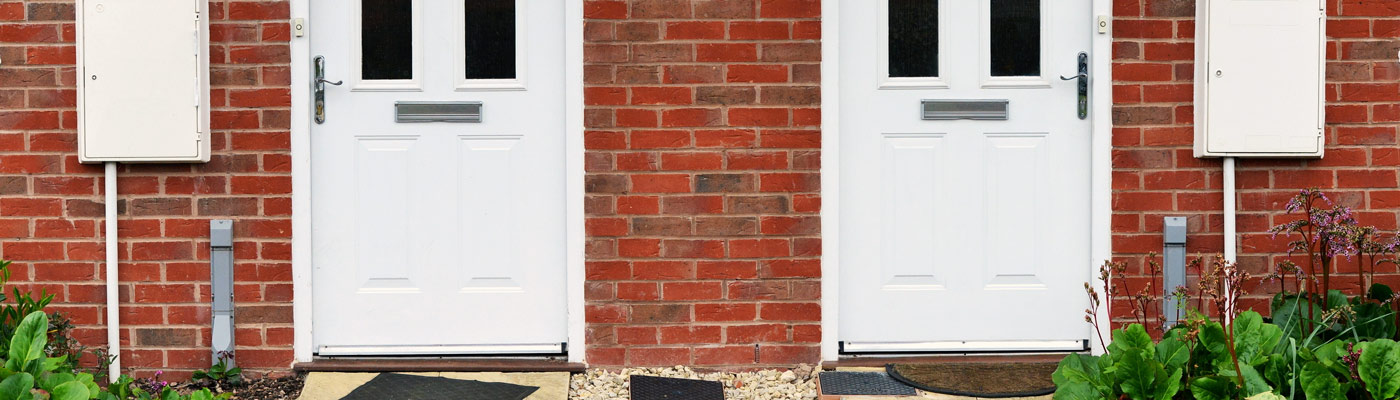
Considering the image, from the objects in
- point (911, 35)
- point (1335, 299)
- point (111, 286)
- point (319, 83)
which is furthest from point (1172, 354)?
point (111, 286)

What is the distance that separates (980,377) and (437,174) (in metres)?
1.99

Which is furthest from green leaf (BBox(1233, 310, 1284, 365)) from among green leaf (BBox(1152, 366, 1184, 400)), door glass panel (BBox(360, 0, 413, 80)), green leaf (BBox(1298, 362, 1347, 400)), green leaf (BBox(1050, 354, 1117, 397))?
door glass panel (BBox(360, 0, 413, 80))

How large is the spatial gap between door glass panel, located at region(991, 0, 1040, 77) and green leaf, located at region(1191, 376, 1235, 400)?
134cm

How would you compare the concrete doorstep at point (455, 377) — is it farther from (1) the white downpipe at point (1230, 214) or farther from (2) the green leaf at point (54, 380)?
(1) the white downpipe at point (1230, 214)

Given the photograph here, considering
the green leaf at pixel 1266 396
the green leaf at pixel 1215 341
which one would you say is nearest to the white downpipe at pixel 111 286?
the green leaf at pixel 1215 341

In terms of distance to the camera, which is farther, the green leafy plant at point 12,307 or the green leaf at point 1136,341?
the green leafy plant at point 12,307

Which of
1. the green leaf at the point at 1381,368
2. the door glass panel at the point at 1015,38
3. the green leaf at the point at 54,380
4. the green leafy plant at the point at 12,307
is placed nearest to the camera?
the green leaf at the point at 54,380

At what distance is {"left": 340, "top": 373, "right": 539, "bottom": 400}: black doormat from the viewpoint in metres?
4.14

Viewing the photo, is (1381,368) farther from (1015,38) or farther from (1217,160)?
(1015,38)

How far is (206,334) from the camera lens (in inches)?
173

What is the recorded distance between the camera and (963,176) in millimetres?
4488

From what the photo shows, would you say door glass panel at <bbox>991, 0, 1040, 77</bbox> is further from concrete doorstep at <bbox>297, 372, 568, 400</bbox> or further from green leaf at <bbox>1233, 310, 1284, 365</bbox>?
concrete doorstep at <bbox>297, 372, 568, 400</bbox>

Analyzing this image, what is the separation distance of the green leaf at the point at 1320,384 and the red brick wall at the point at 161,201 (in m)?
3.23

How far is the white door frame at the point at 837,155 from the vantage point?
436 cm
